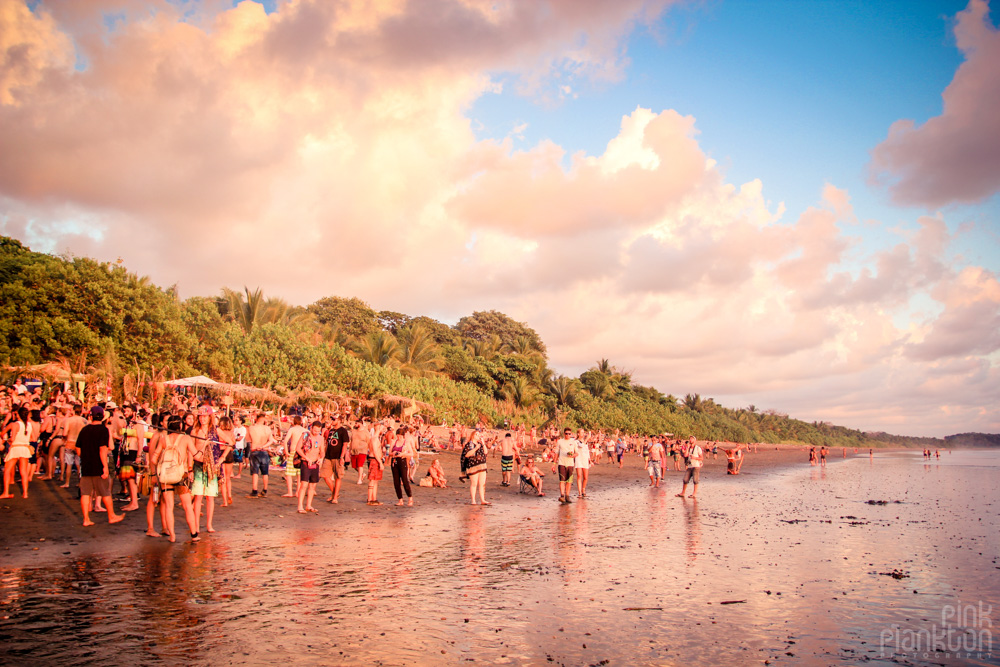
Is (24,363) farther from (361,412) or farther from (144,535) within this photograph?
(144,535)

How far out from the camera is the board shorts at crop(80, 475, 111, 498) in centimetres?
1049

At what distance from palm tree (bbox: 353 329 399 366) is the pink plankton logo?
111 feet

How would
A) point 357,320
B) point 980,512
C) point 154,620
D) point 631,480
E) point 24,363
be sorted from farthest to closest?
point 357,320, point 631,480, point 24,363, point 980,512, point 154,620

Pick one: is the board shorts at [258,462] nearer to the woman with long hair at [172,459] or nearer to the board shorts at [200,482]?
the board shorts at [200,482]

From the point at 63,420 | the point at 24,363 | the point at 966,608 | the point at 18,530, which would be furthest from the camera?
the point at 24,363

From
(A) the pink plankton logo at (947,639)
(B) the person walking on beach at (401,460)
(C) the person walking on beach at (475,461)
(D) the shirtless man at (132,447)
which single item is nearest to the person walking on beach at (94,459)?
(D) the shirtless man at (132,447)

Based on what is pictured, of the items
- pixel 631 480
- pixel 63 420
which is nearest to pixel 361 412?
pixel 631 480

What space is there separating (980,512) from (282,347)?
88.9 ft

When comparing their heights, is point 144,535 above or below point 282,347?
below

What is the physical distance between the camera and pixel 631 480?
2748 centimetres

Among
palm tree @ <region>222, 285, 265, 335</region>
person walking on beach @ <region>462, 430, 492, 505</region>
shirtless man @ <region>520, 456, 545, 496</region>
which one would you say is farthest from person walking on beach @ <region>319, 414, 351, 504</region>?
palm tree @ <region>222, 285, 265, 335</region>

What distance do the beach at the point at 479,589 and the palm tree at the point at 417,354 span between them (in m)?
28.5

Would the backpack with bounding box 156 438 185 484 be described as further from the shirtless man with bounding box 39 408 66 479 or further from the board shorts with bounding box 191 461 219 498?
the shirtless man with bounding box 39 408 66 479

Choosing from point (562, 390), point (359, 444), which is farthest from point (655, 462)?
point (562, 390)
